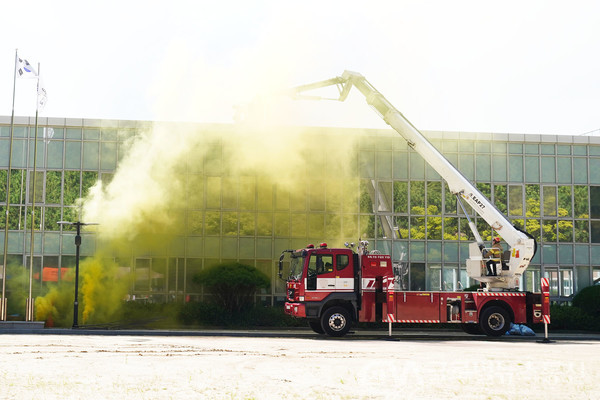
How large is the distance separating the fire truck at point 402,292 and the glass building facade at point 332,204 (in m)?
9.59

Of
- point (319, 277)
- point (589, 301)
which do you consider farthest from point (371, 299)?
point (589, 301)

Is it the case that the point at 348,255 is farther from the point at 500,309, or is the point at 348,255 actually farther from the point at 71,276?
the point at 71,276

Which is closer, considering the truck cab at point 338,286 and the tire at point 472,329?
the truck cab at point 338,286

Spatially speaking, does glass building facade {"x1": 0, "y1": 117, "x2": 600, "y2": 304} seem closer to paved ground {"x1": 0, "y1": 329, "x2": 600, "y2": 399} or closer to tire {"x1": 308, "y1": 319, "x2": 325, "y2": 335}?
tire {"x1": 308, "y1": 319, "x2": 325, "y2": 335}

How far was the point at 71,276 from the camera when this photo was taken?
31719mm

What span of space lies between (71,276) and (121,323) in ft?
15.0

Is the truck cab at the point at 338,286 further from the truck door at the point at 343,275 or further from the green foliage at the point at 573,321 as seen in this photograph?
the green foliage at the point at 573,321

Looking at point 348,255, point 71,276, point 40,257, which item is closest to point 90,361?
point 348,255

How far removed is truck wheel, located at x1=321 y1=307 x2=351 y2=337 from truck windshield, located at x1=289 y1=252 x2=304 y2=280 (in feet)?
5.04

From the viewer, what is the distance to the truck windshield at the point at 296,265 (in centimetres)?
2350

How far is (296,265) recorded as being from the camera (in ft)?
78.4

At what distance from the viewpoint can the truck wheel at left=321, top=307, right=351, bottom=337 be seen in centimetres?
2303

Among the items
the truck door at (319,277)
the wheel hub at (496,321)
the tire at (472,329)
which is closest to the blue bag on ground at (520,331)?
the tire at (472,329)

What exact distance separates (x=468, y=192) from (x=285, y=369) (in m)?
13.5
